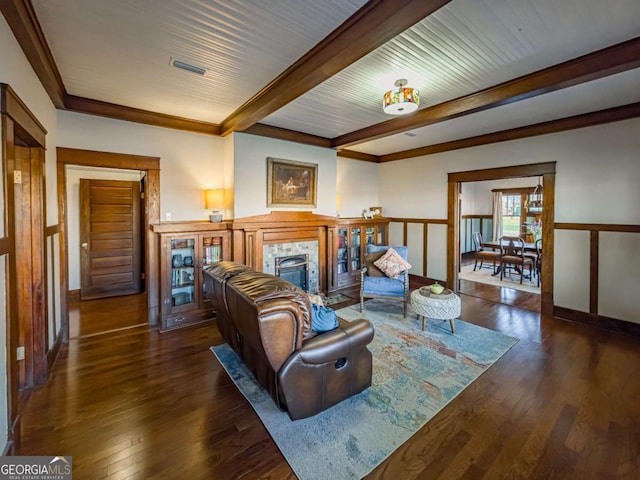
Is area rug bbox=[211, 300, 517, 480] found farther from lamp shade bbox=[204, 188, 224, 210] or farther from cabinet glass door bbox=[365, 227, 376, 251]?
cabinet glass door bbox=[365, 227, 376, 251]

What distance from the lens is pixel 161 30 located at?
2197 millimetres

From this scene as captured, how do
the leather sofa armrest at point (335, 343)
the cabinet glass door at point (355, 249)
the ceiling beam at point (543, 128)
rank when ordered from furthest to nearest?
the cabinet glass door at point (355, 249), the ceiling beam at point (543, 128), the leather sofa armrest at point (335, 343)

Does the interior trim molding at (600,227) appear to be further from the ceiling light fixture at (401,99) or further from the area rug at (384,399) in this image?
the ceiling light fixture at (401,99)

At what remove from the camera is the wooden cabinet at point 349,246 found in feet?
18.4

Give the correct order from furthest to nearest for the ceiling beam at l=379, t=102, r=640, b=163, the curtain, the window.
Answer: the curtain → the window → the ceiling beam at l=379, t=102, r=640, b=163

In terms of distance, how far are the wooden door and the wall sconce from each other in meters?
2.14

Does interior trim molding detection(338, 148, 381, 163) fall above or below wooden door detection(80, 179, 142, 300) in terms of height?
above

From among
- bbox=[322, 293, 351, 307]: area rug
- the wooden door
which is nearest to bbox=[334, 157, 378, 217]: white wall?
bbox=[322, 293, 351, 307]: area rug

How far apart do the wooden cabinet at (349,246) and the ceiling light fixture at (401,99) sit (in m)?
2.80

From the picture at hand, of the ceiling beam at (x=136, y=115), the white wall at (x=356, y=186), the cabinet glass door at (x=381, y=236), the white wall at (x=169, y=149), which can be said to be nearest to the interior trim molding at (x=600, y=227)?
the cabinet glass door at (x=381, y=236)

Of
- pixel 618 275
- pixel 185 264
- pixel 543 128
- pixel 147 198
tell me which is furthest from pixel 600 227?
pixel 147 198

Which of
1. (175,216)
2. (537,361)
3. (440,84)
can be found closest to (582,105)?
(440,84)

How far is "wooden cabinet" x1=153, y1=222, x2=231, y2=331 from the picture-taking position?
12.9 feet

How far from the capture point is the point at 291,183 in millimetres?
4977
